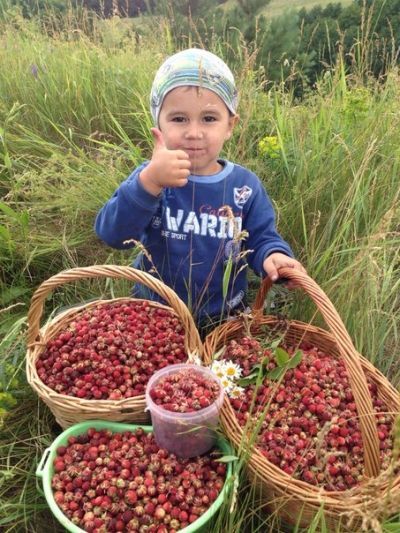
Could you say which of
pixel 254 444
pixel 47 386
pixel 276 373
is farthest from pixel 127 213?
pixel 254 444

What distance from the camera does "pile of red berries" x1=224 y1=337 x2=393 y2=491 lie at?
1210mm

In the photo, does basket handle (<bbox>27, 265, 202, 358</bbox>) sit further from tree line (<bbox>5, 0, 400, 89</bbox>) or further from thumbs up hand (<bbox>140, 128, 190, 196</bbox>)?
tree line (<bbox>5, 0, 400, 89</bbox>)

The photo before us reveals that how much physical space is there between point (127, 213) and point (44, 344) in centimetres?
54

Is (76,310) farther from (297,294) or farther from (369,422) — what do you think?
(369,422)

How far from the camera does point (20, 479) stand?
143cm

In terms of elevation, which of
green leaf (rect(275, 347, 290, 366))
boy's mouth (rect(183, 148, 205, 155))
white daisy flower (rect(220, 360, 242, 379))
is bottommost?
A: white daisy flower (rect(220, 360, 242, 379))

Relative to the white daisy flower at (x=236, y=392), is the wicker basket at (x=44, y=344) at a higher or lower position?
higher

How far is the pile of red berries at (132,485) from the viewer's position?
1.14 m

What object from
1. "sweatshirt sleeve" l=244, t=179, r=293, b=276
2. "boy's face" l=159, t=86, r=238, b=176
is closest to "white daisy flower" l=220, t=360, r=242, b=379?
"sweatshirt sleeve" l=244, t=179, r=293, b=276

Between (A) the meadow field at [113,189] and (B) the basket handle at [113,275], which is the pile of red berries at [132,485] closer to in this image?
(A) the meadow field at [113,189]

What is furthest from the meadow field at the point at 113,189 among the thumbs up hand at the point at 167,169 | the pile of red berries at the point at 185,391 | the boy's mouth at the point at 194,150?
the thumbs up hand at the point at 167,169

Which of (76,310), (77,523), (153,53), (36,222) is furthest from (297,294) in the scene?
(153,53)

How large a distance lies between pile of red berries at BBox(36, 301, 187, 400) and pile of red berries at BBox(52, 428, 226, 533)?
170 mm

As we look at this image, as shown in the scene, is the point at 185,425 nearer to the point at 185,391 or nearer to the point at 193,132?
the point at 185,391
